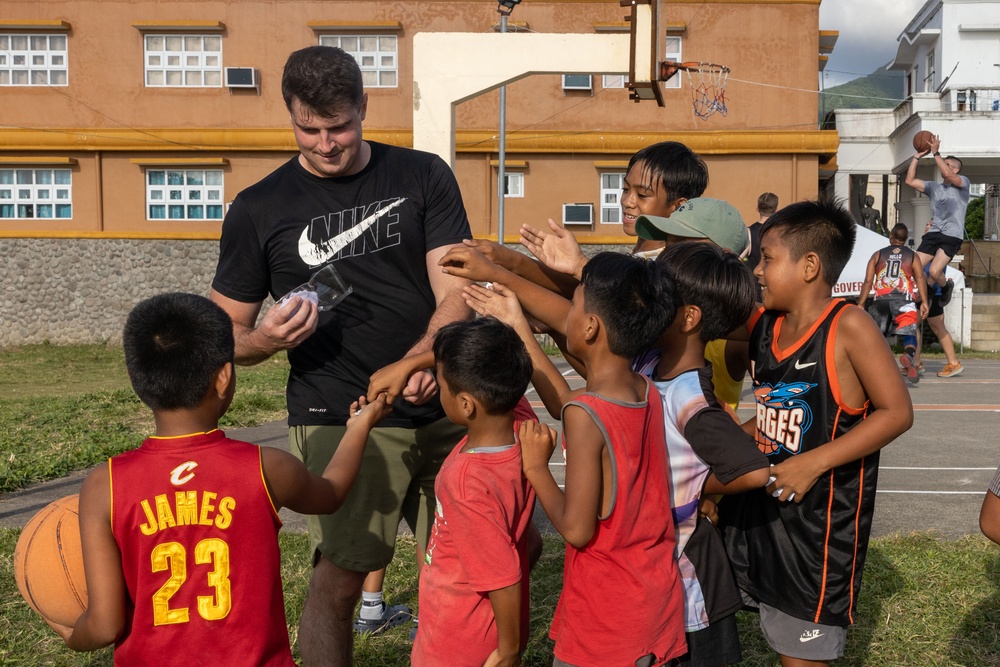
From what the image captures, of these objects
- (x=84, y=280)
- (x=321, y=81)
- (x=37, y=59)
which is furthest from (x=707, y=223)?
(x=37, y=59)

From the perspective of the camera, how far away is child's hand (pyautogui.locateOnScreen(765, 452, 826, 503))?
307 cm

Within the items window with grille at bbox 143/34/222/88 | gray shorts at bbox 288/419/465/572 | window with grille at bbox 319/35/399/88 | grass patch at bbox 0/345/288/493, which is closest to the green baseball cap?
gray shorts at bbox 288/419/465/572

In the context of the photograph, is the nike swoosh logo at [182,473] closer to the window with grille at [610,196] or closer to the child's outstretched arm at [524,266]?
the child's outstretched arm at [524,266]

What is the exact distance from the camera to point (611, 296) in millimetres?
2846

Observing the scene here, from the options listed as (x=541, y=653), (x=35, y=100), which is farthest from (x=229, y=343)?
(x=35, y=100)

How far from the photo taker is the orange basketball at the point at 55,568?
2.85 m

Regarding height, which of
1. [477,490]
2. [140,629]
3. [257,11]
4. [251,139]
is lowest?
[140,629]

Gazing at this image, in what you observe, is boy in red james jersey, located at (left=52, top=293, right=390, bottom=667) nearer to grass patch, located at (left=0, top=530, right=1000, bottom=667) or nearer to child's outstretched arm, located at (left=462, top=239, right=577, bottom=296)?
child's outstretched arm, located at (left=462, top=239, right=577, bottom=296)

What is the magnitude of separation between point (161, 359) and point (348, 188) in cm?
139

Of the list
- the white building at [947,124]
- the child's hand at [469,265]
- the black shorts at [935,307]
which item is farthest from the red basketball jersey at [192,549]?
the white building at [947,124]

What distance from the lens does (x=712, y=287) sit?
3148mm

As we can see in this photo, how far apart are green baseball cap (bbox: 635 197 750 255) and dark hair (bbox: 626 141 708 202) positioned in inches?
11.1

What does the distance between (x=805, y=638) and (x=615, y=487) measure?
3.16 ft

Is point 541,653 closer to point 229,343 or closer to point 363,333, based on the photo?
point 363,333
